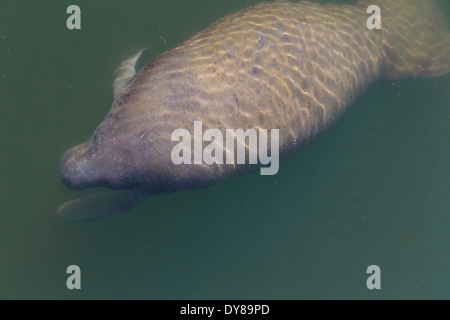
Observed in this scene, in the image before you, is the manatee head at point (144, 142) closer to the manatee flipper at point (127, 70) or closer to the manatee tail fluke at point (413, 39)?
the manatee flipper at point (127, 70)

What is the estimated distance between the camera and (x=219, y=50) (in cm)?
413

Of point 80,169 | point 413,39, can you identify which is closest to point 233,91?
point 80,169

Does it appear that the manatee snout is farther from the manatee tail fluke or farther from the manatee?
the manatee tail fluke

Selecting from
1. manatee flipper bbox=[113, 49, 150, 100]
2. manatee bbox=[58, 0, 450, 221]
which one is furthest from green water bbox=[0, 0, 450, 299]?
manatee bbox=[58, 0, 450, 221]

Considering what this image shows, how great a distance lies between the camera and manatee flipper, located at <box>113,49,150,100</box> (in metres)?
4.90

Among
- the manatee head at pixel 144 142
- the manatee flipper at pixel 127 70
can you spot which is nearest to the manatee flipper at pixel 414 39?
the manatee head at pixel 144 142

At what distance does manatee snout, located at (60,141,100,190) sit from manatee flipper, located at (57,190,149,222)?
81cm

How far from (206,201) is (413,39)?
14.2 feet

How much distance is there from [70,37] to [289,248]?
5.76 metres

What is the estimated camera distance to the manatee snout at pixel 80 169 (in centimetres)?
417

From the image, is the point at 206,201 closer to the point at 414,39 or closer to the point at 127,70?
the point at 127,70

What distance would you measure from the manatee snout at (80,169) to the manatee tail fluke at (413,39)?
441 cm

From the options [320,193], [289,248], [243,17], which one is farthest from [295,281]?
[243,17]

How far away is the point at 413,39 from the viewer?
5.40 metres
